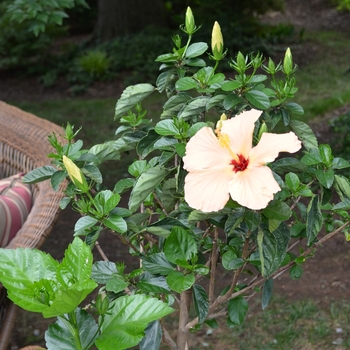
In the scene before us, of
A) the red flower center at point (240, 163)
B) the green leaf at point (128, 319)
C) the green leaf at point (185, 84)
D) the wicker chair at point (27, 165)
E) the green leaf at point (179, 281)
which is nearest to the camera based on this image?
the green leaf at point (128, 319)

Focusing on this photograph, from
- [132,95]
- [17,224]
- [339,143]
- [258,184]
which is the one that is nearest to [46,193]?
[17,224]

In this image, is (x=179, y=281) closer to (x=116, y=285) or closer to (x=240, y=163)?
(x=116, y=285)

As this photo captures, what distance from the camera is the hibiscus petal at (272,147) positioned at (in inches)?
39.1

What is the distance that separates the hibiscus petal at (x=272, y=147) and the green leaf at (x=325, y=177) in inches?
8.9

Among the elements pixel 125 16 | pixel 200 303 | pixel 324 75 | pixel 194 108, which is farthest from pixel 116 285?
pixel 125 16

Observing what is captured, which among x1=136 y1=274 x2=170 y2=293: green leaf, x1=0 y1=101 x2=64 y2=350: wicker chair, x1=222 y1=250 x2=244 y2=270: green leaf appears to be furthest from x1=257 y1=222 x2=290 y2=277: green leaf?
x1=0 y1=101 x2=64 y2=350: wicker chair

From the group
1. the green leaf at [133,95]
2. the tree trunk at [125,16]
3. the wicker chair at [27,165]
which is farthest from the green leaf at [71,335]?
the tree trunk at [125,16]

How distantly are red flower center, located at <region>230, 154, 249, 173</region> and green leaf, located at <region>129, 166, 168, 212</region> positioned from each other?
0.27m

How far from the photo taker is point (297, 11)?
471 inches

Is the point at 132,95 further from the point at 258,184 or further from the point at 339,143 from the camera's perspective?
the point at 339,143

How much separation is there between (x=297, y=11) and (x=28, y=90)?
6.42 metres

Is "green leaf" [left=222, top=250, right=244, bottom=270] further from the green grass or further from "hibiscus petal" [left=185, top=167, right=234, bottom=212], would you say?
the green grass

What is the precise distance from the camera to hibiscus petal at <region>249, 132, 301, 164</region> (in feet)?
3.26

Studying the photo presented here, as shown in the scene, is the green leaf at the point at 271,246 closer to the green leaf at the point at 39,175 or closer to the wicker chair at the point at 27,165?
the green leaf at the point at 39,175
